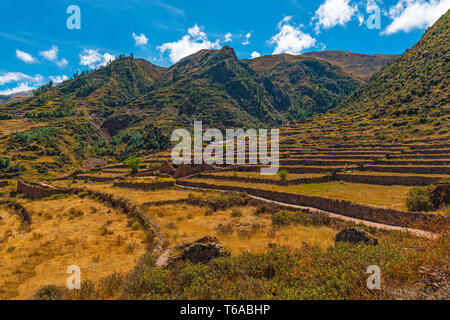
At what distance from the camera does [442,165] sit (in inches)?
1128

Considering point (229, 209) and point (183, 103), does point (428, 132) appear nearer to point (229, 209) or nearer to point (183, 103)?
point (229, 209)

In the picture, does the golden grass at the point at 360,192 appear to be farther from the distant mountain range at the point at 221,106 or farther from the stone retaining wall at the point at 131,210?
the distant mountain range at the point at 221,106

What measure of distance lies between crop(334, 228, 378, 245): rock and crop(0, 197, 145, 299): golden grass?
9839 mm

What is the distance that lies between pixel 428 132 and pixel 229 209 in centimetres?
4597

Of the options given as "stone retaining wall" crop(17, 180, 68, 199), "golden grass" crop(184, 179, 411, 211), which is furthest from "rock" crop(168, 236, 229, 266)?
"stone retaining wall" crop(17, 180, 68, 199)

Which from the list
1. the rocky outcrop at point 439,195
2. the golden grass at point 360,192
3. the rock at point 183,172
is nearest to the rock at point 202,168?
the rock at point 183,172

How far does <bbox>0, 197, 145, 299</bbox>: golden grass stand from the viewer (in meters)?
9.92

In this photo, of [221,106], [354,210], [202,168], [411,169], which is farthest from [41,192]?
[221,106]

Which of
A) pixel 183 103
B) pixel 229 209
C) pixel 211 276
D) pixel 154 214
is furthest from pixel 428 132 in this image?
pixel 183 103

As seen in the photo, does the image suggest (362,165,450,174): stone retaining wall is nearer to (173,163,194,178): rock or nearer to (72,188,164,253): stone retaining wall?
(173,163,194,178): rock

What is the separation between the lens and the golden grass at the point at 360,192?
64.8 ft

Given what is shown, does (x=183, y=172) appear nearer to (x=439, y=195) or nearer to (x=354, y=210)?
(x=354, y=210)
